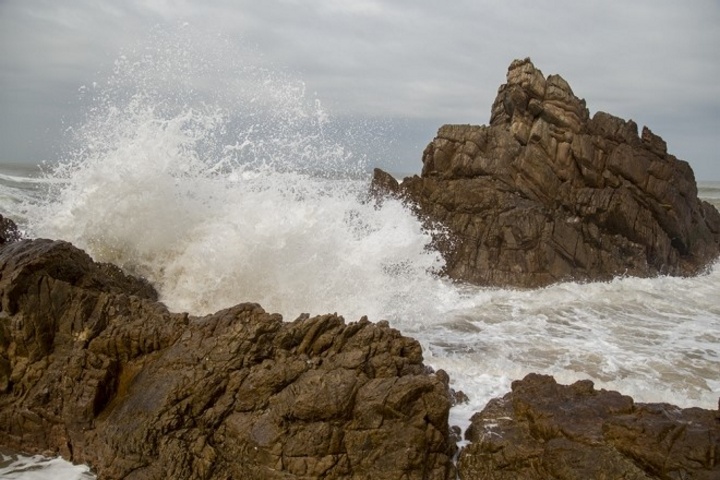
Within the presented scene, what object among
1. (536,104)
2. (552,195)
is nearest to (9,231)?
(552,195)

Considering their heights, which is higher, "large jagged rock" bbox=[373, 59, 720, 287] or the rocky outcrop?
"large jagged rock" bbox=[373, 59, 720, 287]

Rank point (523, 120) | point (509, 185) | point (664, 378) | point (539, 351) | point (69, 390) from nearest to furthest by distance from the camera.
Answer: point (69, 390) → point (664, 378) → point (539, 351) → point (509, 185) → point (523, 120)

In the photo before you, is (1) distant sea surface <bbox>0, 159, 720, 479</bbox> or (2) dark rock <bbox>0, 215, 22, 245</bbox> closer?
(1) distant sea surface <bbox>0, 159, 720, 479</bbox>

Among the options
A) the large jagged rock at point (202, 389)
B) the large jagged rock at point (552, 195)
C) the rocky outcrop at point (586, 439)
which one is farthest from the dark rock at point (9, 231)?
the large jagged rock at point (552, 195)

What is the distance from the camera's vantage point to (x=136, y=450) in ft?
14.8

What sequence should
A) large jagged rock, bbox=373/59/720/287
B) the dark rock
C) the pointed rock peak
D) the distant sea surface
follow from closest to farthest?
1. the distant sea surface
2. the dark rock
3. large jagged rock, bbox=373/59/720/287
4. the pointed rock peak

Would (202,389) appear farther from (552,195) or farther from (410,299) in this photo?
(552,195)

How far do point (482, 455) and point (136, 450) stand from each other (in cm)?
283

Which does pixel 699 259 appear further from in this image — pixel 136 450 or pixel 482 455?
pixel 136 450

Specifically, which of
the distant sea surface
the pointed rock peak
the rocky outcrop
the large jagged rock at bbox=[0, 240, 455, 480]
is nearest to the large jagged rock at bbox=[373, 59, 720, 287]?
the pointed rock peak

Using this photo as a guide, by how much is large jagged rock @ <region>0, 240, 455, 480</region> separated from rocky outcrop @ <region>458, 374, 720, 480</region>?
437mm

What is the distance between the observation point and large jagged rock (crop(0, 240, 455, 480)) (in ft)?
14.5

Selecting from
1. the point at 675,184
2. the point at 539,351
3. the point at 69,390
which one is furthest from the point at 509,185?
the point at 69,390

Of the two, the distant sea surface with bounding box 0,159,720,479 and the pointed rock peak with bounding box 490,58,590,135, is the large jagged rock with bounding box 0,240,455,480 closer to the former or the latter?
the distant sea surface with bounding box 0,159,720,479
